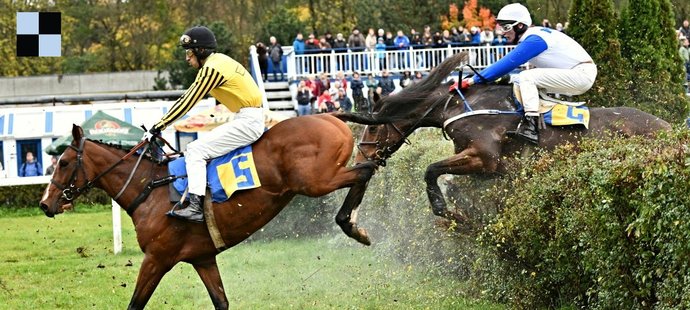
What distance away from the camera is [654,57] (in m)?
13.5

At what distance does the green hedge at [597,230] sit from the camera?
568 centimetres

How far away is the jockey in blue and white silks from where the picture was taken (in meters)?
9.85

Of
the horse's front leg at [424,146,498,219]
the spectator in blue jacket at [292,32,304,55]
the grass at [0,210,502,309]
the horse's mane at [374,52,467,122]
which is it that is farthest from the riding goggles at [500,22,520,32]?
the spectator in blue jacket at [292,32,304,55]

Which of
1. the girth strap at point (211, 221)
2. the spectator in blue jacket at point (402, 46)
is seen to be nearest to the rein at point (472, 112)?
the girth strap at point (211, 221)

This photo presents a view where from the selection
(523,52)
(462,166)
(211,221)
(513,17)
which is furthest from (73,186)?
(513,17)

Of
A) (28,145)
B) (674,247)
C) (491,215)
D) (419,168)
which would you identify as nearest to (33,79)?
(28,145)

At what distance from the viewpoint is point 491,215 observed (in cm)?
841

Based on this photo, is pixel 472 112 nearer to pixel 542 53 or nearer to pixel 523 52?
pixel 523 52

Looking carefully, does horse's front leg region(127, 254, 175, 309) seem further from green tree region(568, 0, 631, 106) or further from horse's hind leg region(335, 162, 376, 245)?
green tree region(568, 0, 631, 106)

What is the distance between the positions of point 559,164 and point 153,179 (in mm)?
3195

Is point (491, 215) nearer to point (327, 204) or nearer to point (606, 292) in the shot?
point (606, 292)

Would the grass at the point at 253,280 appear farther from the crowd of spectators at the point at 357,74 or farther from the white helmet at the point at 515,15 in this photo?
the crowd of spectators at the point at 357,74

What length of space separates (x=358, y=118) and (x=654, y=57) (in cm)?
562

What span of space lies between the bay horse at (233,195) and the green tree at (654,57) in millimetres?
5665
